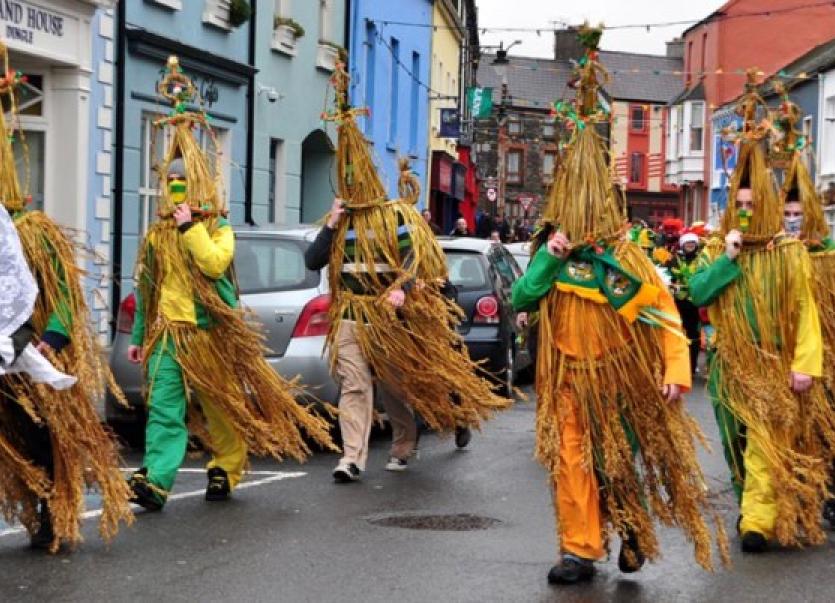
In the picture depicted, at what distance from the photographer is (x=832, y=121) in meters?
39.7

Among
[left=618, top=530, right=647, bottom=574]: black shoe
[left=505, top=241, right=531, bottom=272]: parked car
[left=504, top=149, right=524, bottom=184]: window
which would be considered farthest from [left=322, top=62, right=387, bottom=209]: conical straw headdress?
[left=504, top=149, right=524, bottom=184]: window

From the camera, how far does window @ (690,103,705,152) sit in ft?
224

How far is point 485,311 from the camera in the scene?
50.1 feet

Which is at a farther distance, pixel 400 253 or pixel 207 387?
pixel 400 253

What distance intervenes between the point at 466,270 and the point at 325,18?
13437 millimetres

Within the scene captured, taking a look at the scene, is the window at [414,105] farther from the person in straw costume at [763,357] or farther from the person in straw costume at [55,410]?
the person in straw costume at [55,410]

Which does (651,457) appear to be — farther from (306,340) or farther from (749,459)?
(306,340)

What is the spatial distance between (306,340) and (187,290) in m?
2.45

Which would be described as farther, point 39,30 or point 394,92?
point 394,92

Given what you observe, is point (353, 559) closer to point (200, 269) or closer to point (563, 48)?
point (200, 269)

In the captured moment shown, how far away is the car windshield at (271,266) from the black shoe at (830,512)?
397cm

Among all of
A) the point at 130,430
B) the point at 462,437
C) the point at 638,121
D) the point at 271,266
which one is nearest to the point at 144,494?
the point at 271,266

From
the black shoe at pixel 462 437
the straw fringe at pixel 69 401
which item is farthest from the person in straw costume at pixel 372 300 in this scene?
the straw fringe at pixel 69 401

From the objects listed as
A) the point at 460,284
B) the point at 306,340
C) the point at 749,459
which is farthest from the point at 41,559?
the point at 460,284
